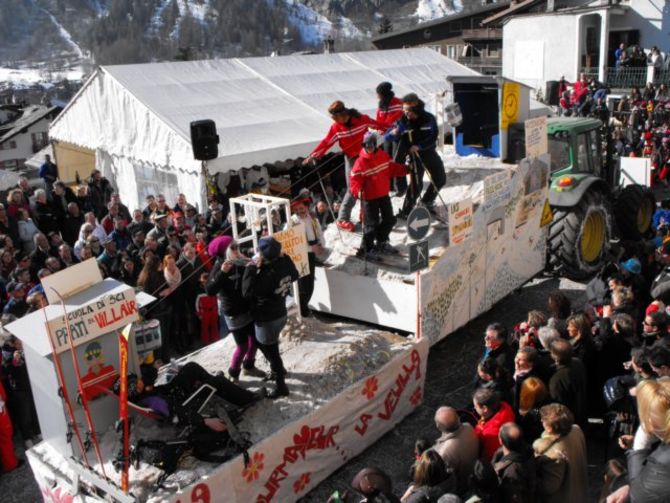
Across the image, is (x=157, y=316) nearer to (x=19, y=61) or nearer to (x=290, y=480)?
(x=290, y=480)

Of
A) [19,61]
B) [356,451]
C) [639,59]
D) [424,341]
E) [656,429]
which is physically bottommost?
[356,451]

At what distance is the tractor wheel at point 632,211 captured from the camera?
10469 mm

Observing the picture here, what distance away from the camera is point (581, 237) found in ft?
30.2

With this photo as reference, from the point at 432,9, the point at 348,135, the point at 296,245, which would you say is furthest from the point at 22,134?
the point at 432,9

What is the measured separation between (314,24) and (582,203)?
16060 cm

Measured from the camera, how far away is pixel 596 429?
5.99 m

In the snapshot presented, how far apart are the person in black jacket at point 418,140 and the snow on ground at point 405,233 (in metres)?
0.37

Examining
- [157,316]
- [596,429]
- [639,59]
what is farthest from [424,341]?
[639,59]

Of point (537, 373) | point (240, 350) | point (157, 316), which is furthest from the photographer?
point (157, 316)

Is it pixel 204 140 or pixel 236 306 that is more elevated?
pixel 204 140

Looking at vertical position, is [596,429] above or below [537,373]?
below

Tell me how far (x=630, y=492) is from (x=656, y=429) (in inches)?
14.6

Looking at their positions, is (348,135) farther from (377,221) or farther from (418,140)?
(377,221)

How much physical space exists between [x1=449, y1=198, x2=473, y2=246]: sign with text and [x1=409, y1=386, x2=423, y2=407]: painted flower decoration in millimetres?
1511
